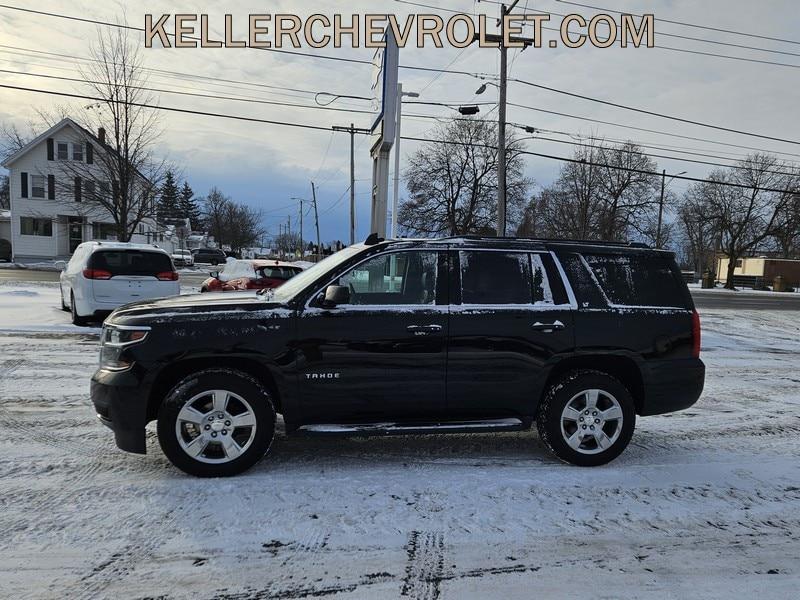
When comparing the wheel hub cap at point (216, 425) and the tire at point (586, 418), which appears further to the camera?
the tire at point (586, 418)

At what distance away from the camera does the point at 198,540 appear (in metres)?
3.15

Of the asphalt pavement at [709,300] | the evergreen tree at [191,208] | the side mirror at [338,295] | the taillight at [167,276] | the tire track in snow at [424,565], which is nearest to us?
the tire track in snow at [424,565]

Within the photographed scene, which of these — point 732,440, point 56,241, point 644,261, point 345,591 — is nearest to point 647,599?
point 345,591

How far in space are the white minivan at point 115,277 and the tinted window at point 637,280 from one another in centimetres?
836

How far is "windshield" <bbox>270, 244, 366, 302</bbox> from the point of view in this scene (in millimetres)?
4211

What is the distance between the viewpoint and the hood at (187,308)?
3.93 m

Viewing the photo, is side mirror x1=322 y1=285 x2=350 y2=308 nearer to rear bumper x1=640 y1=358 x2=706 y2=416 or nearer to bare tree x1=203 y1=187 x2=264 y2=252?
rear bumper x1=640 y1=358 x2=706 y2=416

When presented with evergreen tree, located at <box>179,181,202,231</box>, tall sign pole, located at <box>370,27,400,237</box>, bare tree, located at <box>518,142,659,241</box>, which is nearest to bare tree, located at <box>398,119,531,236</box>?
bare tree, located at <box>518,142,659,241</box>

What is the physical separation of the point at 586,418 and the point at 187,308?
10.7ft

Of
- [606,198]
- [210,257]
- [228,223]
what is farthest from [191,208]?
[606,198]

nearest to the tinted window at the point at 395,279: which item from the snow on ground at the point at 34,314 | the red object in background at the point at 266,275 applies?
the snow on ground at the point at 34,314

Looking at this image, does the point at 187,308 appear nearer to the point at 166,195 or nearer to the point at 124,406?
the point at 124,406

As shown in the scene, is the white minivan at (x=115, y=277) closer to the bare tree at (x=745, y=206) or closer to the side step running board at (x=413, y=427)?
the side step running board at (x=413, y=427)

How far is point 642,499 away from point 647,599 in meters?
Answer: 1.25
